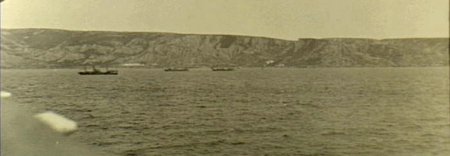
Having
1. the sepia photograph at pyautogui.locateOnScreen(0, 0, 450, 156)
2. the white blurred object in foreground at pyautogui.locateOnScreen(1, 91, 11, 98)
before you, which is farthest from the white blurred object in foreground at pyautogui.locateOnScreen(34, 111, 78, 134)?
the white blurred object in foreground at pyautogui.locateOnScreen(1, 91, 11, 98)

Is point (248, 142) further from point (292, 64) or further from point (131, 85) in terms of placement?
point (131, 85)

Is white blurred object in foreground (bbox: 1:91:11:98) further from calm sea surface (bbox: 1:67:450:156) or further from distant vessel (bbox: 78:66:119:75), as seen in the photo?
distant vessel (bbox: 78:66:119:75)

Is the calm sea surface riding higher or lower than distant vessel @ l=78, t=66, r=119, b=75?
lower

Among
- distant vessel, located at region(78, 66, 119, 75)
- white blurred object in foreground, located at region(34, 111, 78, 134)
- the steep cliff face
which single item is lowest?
white blurred object in foreground, located at region(34, 111, 78, 134)

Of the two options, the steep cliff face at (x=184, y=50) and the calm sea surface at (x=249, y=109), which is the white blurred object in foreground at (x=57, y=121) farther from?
the steep cliff face at (x=184, y=50)

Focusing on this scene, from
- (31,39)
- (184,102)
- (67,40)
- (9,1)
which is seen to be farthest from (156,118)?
(9,1)

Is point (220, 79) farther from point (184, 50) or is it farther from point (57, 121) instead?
point (57, 121)
